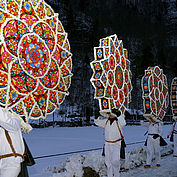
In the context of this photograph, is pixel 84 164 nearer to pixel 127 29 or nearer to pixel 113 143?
pixel 113 143

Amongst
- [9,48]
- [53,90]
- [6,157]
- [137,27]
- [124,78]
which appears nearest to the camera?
[6,157]

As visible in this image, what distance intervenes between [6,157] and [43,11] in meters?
2.45

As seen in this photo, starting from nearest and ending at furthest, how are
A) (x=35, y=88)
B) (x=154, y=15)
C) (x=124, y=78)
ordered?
1. (x=35, y=88)
2. (x=124, y=78)
3. (x=154, y=15)

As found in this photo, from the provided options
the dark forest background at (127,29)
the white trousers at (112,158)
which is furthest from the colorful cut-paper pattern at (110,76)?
the dark forest background at (127,29)

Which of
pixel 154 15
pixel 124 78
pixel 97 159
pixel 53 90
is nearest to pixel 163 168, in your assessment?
pixel 97 159

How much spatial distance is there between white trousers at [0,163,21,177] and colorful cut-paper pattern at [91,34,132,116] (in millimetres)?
3402

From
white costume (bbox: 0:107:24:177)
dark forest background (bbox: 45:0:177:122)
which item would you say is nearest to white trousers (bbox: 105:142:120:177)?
white costume (bbox: 0:107:24:177)

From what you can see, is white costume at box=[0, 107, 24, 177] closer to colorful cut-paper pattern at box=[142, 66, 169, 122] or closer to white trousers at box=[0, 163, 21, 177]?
white trousers at box=[0, 163, 21, 177]

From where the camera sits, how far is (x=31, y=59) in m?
4.11

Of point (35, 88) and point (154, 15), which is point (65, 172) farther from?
point (154, 15)

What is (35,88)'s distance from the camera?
411 cm

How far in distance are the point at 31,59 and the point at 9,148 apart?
1556mm

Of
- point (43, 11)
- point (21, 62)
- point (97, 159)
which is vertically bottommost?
point (97, 159)

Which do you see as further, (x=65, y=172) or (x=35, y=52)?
(x=65, y=172)
